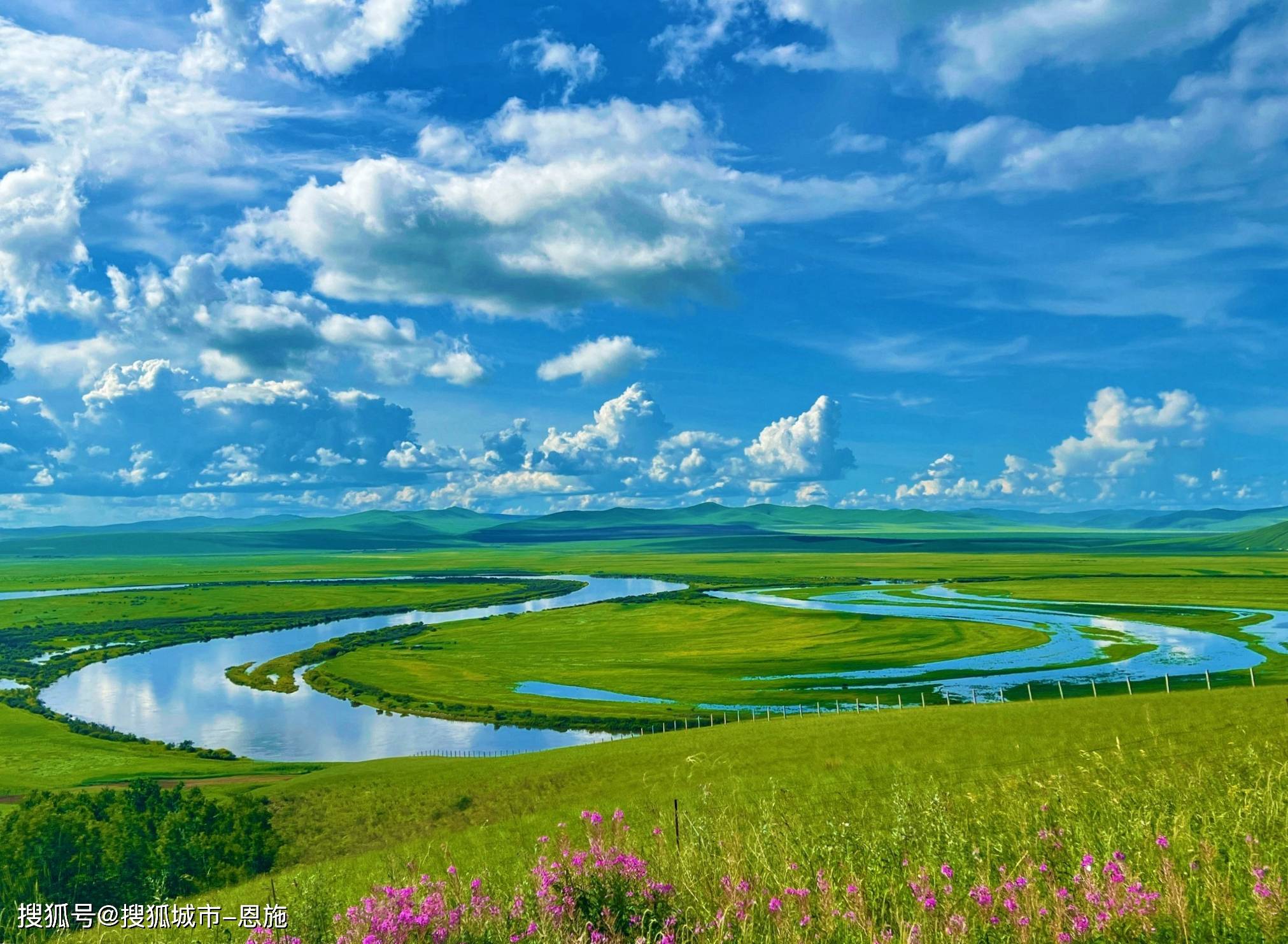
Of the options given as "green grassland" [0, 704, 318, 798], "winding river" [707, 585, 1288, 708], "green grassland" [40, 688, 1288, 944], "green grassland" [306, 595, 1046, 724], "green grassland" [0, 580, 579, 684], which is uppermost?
"green grassland" [40, 688, 1288, 944]

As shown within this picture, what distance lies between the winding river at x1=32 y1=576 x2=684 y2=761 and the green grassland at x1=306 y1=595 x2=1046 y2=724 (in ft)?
15.3

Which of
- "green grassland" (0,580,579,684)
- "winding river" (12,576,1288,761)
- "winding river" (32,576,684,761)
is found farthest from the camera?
"green grassland" (0,580,579,684)

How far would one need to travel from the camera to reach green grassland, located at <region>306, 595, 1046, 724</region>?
8831cm

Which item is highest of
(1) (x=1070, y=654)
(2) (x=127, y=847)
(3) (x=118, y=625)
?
(2) (x=127, y=847)

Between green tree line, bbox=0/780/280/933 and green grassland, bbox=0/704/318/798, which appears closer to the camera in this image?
green tree line, bbox=0/780/280/933

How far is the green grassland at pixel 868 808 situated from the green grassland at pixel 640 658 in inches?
1511

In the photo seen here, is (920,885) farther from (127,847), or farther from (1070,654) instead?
(1070,654)

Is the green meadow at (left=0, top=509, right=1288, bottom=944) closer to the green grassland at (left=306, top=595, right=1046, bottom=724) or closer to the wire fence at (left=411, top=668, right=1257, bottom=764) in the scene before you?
the green grassland at (left=306, top=595, right=1046, bottom=724)

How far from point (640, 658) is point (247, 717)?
50.9 metres

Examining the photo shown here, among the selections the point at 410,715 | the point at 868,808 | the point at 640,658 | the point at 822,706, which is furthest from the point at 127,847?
the point at 640,658

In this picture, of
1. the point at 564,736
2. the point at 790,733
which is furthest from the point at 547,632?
the point at 790,733

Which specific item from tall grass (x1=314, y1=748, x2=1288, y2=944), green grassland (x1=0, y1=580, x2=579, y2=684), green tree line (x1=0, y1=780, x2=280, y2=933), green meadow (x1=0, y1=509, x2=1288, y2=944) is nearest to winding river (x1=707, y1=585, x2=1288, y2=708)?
green meadow (x1=0, y1=509, x2=1288, y2=944)

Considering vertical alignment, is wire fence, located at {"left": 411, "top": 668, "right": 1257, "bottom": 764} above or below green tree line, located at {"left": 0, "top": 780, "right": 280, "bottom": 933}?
below

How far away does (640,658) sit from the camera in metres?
113
